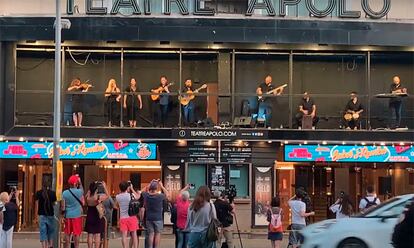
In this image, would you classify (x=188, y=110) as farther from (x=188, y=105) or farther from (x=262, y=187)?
(x=262, y=187)

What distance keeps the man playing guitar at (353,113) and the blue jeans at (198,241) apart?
12338 mm

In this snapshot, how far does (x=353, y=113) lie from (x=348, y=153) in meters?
1.46

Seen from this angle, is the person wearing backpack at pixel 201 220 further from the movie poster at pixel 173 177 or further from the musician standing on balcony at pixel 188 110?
the musician standing on balcony at pixel 188 110

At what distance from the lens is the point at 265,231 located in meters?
23.4

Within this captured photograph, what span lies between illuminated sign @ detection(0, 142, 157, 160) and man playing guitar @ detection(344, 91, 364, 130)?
679 centimetres

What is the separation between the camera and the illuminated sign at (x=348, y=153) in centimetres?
2400

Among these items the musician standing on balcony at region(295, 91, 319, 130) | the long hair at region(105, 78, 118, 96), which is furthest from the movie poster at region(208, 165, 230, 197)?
the long hair at region(105, 78, 118, 96)

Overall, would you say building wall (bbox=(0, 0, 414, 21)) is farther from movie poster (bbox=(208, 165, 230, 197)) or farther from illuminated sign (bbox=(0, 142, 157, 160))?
movie poster (bbox=(208, 165, 230, 197))

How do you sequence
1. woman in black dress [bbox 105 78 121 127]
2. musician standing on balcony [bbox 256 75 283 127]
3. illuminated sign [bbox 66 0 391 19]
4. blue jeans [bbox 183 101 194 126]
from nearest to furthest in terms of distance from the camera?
illuminated sign [bbox 66 0 391 19], blue jeans [bbox 183 101 194 126], woman in black dress [bbox 105 78 121 127], musician standing on balcony [bbox 256 75 283 127]

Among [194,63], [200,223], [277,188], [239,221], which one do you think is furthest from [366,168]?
[200,223]

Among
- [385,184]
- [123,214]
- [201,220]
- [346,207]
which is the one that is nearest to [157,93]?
[123,214]

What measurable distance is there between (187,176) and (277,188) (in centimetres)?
324

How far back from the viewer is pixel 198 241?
521 inches

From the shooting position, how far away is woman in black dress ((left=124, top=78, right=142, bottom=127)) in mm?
24078
